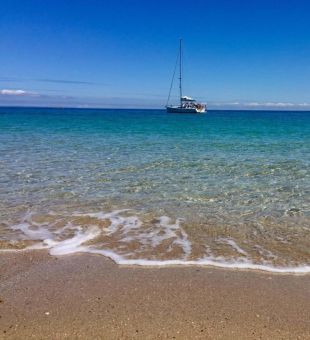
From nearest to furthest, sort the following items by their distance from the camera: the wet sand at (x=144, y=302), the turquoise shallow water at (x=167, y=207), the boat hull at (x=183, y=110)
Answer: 1. the wet sand at (x=144, y=302)
2. the turquoise shallow water at (x=167, y=207)
3. the boat hull at (x=183, y=110)

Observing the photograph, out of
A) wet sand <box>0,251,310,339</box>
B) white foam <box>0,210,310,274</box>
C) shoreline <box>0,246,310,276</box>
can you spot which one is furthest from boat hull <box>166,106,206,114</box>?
wet sand <box>0,251,310,339</box>

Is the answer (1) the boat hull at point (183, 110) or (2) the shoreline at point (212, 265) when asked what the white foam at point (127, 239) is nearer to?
(2) the shoreline at point (212, 265)

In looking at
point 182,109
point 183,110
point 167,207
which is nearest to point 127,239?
point 167,207

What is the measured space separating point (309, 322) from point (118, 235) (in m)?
3.68

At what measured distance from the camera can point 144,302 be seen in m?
4.46

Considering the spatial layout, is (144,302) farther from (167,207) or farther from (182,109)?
(182,109)

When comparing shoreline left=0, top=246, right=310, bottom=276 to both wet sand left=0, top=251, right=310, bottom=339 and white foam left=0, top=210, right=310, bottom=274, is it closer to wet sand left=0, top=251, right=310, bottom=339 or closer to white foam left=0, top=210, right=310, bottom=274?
white foam left=0, top=210, right=310, bottom=274

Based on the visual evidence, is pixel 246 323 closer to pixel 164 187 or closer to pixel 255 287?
pixel 255 287

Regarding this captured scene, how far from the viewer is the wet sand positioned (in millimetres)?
3910

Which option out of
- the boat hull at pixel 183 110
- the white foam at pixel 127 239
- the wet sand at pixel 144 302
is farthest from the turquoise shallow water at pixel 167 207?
the boat hull at pixel 183 110

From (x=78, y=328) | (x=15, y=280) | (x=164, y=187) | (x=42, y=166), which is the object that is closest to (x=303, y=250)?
(x=78, y=328)

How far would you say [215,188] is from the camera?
34.7 feet

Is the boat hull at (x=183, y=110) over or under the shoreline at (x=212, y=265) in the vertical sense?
over

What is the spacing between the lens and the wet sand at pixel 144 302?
391cm
